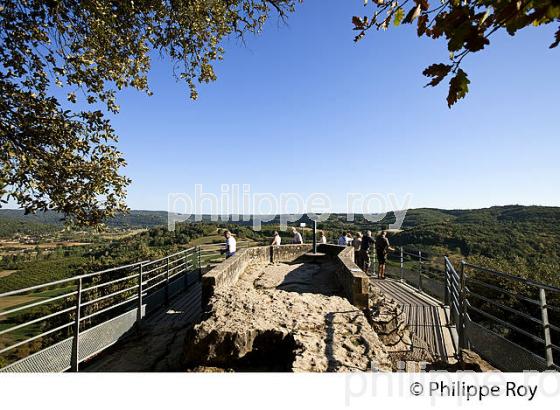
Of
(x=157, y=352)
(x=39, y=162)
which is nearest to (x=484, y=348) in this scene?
(x=157, y=352)

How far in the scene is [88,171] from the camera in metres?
5.66

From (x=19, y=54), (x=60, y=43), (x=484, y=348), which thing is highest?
(x=60, y=43)

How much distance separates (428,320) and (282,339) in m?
4.46

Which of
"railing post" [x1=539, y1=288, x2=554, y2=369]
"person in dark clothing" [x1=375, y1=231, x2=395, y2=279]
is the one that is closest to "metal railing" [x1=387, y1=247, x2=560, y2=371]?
"railing post" [x1=539, y1=288, x2=554, y2=369]

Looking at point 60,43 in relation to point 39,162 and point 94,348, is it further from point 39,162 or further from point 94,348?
point 94,348

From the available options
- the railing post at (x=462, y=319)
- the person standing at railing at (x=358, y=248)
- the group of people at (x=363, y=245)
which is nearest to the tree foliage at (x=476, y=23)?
the railing post at (x=462, y=319)

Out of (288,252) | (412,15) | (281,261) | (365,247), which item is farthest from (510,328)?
(288,252)

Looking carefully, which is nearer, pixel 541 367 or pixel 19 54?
pixel 541 367

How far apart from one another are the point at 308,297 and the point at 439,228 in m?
55.9

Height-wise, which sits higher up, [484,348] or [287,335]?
[287,335]

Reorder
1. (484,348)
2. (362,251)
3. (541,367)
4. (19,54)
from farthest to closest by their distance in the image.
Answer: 1. (362,251)
2. (19,54)
3. (484,348)
4. (541,367)

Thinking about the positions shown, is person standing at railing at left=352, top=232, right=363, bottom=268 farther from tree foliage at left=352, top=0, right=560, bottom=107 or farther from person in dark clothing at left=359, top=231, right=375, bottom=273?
tree foliage at left=352, top=0, right=560, bottom=107

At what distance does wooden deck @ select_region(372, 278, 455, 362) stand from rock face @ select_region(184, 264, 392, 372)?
1.93m

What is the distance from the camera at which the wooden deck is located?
5.37m
